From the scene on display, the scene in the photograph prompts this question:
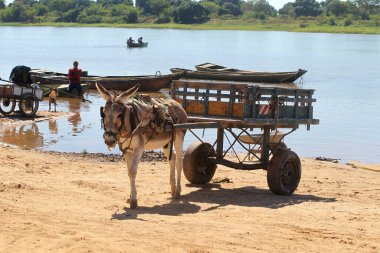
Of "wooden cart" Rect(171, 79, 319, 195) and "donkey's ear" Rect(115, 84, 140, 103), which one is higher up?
"donkey's ear" Rect(115, 84, 140, 103)

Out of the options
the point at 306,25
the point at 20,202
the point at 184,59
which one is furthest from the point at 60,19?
the point at 20,202

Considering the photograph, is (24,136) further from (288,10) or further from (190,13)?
(288,10)

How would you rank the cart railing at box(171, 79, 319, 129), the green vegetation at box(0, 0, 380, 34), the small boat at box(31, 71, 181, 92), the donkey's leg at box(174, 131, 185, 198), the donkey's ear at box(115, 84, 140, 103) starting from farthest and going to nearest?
the green vegetation at box(0, 0, 380, 34) → the small boat at box(31, 71, 181, 92) → the cart railing at box(171, 79, 319, 129) → the donkey's leg at box(174, 131, 185, 198) → the donkey's ear at box(115, 84, 140, 103)

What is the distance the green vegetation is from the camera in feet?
516

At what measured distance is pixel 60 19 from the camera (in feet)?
629

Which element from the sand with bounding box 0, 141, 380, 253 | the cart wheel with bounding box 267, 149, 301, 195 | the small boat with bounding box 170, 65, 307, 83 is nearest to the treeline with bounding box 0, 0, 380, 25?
the small boat with bounding box 170, 65, 307, 83

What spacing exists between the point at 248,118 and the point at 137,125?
2.34 meters

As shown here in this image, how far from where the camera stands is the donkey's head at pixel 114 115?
1170 cm

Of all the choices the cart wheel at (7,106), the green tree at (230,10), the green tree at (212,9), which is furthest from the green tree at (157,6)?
the cart wheel at (7,106)

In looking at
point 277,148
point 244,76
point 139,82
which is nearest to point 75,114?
point 139,82

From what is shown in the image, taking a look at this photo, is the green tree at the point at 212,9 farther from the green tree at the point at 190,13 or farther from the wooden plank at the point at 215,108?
the wooden plank at the point at 215,108

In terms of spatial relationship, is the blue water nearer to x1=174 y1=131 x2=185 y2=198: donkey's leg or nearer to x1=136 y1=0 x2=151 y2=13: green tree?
x1=174 y1=131 x2=185 y2=198: donkey's leg

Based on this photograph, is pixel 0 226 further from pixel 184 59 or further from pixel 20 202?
pixel 184 59

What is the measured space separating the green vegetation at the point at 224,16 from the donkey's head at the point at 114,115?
13981 cm
